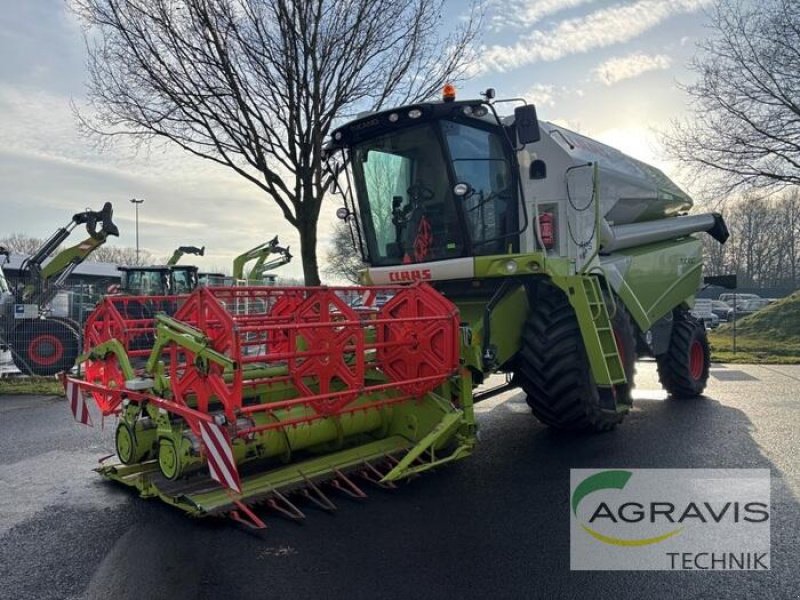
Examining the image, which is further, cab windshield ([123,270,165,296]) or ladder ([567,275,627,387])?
cab windshield ([123,270,165,296])

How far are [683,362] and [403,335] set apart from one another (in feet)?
17.4

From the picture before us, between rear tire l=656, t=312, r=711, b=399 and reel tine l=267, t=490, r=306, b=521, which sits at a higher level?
rear tire l=656, t=312, r=711, b=399

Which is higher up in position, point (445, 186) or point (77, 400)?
point (445, 186)

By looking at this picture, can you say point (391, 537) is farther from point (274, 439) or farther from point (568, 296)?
point (568, 296)

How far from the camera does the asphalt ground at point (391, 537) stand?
319 cm

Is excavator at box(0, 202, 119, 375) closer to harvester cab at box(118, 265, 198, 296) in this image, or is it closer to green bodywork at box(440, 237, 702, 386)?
harvester cab at box(118, 265, 198, 296)

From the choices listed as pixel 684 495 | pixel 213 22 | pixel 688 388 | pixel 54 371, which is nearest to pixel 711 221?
pixel 688 388

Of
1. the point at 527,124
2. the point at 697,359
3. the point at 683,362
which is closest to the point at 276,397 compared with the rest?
the point at 527,124

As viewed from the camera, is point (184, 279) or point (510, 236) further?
point (184, 279)

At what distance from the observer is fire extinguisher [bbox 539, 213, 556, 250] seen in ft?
20.5

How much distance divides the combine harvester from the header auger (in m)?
0.02

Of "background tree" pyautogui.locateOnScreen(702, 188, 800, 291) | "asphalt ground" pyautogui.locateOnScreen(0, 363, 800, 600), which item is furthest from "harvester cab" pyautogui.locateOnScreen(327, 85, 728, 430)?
"background tree" pyautogui.locateOnScreen(702, 188, 800, 291)

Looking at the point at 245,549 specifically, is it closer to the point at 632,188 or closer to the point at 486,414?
the point at 486,414

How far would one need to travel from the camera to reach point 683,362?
8.65 meters
